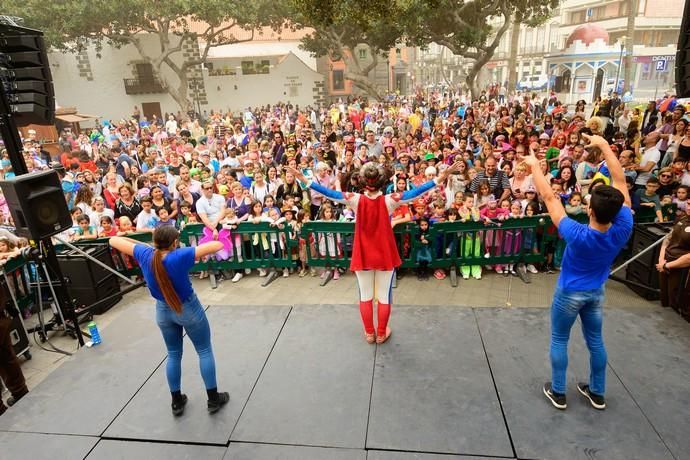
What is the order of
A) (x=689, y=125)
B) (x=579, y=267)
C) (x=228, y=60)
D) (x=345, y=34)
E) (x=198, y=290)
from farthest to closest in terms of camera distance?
(x=228, y=60), (x=345, y=34), (x=689, y=125), (x=198, y=290), (x=579, y=267)

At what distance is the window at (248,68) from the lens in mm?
34281

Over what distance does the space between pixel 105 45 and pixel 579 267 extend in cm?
3633

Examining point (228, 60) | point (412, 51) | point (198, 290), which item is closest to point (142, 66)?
point (228, 60)

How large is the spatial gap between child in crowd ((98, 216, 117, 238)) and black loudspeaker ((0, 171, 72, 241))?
7.40ft

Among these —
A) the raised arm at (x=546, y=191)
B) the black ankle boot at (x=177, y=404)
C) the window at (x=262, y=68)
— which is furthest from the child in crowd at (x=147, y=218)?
the window at (x=262, y=68)

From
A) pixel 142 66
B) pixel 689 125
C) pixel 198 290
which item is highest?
pixel 142 66

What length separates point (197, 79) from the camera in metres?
33.7

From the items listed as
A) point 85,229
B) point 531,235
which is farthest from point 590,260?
point 85,229

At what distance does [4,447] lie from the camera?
338 cm

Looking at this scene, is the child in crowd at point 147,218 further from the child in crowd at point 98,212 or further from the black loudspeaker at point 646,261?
the black loudspeaker at point 646,261

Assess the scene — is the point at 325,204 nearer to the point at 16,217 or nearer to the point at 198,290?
the point at 198,290

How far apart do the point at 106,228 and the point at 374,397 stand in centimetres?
528

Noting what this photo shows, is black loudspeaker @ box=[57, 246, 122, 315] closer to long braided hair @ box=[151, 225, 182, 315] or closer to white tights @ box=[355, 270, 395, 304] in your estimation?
long braided hair @ box=[151, 225, 182, 315]

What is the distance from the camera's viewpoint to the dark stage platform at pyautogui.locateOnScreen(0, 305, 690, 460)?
3.13 meters
